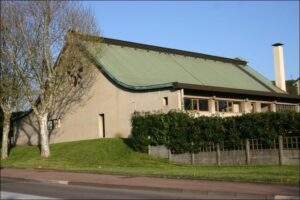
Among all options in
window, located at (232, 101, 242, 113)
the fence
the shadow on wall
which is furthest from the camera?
the shadow on wall

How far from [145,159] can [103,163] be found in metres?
2.15

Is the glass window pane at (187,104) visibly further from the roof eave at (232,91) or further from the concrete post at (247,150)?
the concrete post at (247,150)

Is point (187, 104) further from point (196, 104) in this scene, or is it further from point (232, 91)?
point (232, 91)

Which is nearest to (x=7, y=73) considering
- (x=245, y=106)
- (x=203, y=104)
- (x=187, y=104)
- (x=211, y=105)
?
(x=187, y=104)

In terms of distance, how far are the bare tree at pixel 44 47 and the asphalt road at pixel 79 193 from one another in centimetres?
1360

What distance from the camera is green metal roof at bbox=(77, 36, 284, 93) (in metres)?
36.6

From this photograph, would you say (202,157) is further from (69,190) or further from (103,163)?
(69,190)

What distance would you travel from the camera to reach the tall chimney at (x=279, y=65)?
51.6 m

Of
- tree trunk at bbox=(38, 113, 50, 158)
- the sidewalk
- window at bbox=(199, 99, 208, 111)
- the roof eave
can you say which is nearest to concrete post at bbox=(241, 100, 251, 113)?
the roof eave

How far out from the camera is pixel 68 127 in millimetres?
40750

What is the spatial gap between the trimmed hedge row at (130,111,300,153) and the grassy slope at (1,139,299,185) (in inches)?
43.0

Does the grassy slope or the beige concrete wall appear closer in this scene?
the grassy slope

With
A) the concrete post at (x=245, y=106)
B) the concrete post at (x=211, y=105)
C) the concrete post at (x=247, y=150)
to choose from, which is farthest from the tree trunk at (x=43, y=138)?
the concrete post at (x=245, y=106)

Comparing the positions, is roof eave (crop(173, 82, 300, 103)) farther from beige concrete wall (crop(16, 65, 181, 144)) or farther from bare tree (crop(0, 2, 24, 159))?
bare tree (crop(0, 2, 24, 159))
